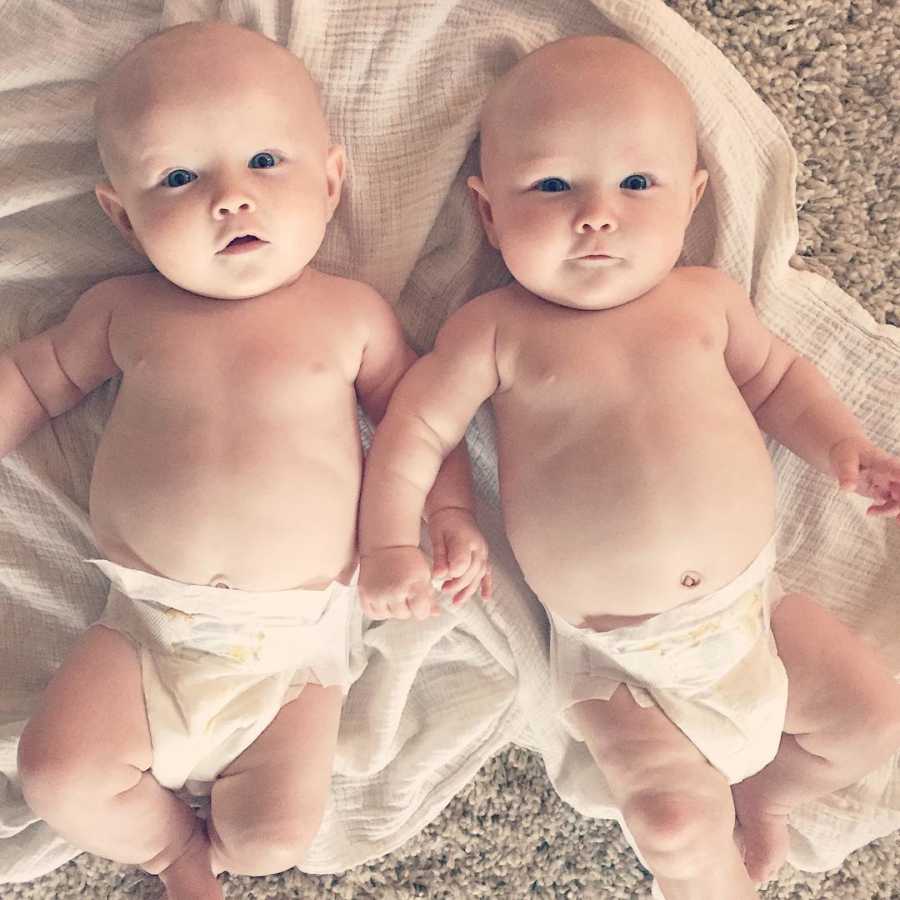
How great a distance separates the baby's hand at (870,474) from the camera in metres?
1.06

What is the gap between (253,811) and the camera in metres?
1.10

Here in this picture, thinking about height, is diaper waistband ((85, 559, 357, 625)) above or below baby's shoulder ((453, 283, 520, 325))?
below

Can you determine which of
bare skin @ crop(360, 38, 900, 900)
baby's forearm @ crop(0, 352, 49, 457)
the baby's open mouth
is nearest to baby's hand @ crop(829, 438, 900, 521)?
bare skin @ crop(360, 38, 900, 900)

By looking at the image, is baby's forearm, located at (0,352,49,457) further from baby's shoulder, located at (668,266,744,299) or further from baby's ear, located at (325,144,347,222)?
baby's shoulder, located at (668,266,744,299)

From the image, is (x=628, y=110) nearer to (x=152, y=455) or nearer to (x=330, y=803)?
(x=152, y=455)

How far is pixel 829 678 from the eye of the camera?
1137mm

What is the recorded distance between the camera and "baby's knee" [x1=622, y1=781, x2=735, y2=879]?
3.53 ft

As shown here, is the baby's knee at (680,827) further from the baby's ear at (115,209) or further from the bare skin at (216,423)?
the baby's ear at (115,209)

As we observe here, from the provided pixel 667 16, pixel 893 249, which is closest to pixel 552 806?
pixel 893 249

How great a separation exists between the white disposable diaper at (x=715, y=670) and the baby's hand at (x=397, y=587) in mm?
185

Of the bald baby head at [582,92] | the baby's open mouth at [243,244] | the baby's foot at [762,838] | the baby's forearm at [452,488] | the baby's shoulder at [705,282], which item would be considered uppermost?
the bald baby head at [582,92]

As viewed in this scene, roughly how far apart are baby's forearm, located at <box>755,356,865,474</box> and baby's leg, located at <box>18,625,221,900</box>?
0.74m

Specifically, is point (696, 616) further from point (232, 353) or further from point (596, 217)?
point (232, 353)

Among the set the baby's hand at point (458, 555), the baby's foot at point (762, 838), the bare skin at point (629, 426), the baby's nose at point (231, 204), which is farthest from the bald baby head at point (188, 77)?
the baby's foot at point (762, 838)
